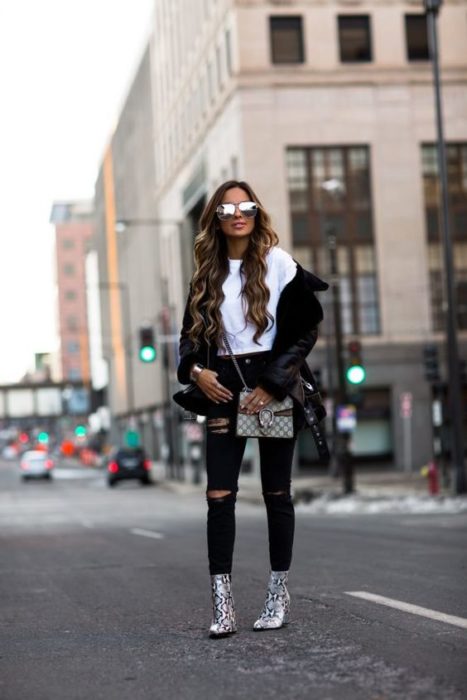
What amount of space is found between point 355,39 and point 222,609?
46.7m

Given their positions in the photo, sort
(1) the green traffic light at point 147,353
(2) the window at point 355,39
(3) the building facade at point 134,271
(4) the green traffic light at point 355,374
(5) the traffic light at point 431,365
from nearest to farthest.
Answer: (4) the green traffic light at point 355,374 < (5) the traffic light at point 431,365 < (1) the green traffic light at point 147,353 < (2) the window at point 355,39 < (3) the building facade at point 134,271

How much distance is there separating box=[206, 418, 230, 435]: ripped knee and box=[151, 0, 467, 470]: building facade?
43324 millimetres

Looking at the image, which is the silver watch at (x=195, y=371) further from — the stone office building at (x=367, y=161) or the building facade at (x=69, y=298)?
the building facade at (x=69, y=298)

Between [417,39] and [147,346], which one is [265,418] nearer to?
[147,346]

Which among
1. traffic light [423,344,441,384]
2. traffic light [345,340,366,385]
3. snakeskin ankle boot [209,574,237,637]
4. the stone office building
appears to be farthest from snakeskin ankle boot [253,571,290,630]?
the stone office building

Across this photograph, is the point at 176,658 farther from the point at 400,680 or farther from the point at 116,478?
the point at 116,478

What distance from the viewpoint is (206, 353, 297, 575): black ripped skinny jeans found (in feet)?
20.7

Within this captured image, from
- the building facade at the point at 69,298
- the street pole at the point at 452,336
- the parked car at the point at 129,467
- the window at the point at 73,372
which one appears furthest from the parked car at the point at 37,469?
the window at the point at 73,372

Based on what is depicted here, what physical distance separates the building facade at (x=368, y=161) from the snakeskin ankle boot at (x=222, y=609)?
4355 centimetres

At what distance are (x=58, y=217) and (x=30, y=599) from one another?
193462mm

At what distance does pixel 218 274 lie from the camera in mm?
6496

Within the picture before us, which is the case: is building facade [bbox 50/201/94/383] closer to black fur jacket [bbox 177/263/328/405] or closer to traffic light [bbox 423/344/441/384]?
traffic light [bbox 423/344/441/384]

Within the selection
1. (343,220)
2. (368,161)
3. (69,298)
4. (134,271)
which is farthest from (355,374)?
(69,298)

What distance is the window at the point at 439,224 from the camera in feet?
168
